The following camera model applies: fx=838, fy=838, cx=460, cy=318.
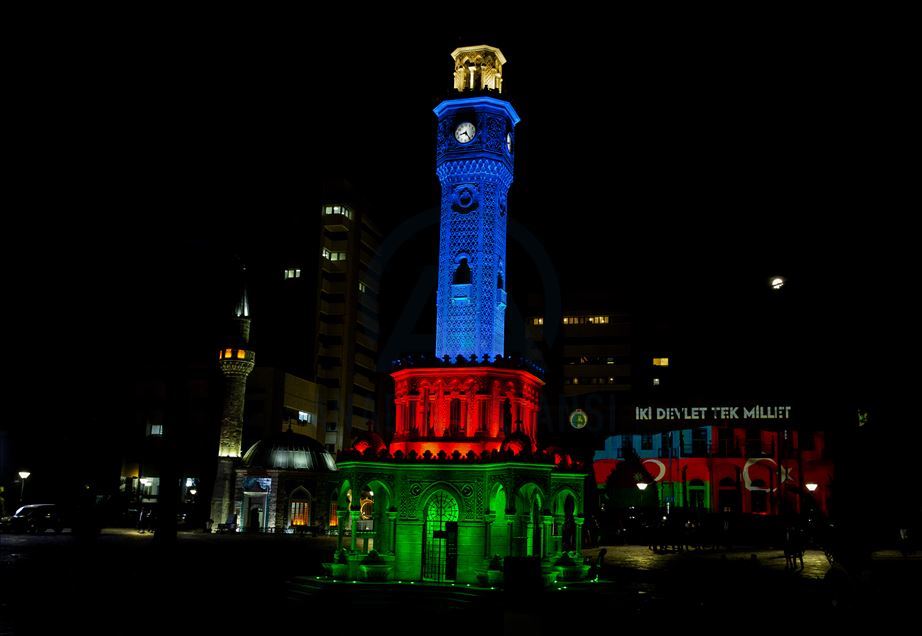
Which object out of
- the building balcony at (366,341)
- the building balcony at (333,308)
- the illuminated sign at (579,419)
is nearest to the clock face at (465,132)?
the illuminated sign at (579,419)

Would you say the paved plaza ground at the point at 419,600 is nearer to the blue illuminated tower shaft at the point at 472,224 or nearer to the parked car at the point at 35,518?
the blue illuminated tower shaft at the point at 472,224

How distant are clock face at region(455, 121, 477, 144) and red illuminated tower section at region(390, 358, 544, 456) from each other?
7.96 meters

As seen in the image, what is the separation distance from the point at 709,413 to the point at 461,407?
44.6 m

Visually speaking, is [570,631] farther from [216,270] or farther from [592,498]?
[216,270]

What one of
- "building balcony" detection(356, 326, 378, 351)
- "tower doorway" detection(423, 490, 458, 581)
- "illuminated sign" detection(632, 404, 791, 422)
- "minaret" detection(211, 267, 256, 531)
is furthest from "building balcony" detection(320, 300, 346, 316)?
"tower doorway" detection(423, 490, 458, 581)

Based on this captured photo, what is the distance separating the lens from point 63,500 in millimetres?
64875

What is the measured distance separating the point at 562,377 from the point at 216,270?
50958mm

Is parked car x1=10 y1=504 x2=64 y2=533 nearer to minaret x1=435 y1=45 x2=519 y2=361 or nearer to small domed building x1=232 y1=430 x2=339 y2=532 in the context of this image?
small domed building x1=232 y1=430 x2=339 y2=532

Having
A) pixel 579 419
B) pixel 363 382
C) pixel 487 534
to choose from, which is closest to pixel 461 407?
pixel 487 534

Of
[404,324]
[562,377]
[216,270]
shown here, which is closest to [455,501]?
[216,270]

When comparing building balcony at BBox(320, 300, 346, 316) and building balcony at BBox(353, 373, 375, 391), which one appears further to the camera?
building balcony at BBox(353, 373, 375, 391)

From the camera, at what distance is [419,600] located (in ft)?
72.7

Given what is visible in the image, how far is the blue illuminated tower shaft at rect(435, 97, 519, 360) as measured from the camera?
27844 millimetres

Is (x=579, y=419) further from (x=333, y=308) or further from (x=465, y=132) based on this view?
(x=465, y=132)
